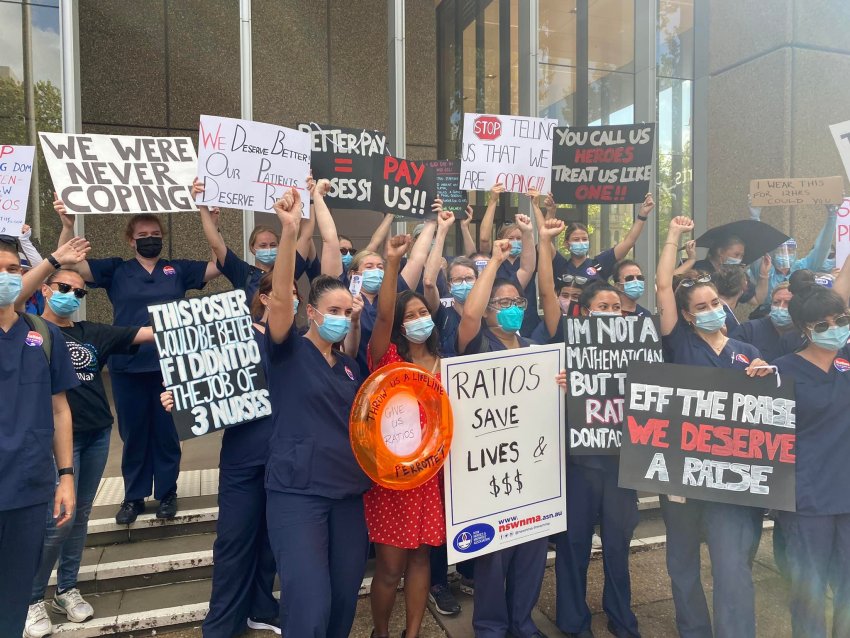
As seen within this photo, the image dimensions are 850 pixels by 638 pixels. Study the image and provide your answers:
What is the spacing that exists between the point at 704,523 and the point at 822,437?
73 centimetres

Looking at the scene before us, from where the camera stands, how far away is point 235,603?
342 centimetres

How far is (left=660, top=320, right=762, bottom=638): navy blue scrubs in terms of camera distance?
302 cm

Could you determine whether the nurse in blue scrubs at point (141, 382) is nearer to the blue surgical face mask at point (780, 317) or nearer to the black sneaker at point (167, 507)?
the black sneaker at point (167, 507)

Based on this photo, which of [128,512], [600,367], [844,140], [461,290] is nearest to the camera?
[600,367]

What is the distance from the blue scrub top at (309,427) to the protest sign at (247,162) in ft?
6.15

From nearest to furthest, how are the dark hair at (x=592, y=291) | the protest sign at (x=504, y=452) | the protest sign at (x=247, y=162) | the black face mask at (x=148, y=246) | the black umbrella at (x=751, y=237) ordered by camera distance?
the protest sign at (x=504, y=452) < the dark hair at (x=592, y=291) < the black face mask at (x=148, y=246) < the protest sign at (x=247, y=162) < the black umbrella at (x=751, y=237)

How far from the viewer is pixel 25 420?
2627 mm

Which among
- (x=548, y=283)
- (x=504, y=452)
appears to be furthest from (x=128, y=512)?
(x=548, y=283)

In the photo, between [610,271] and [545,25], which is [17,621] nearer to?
[610,271]

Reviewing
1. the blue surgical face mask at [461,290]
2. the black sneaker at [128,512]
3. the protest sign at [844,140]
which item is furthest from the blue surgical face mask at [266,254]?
the protest sign at [844,140]

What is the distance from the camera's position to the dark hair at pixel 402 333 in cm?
321

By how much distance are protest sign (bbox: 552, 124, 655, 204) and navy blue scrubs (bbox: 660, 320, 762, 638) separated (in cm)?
250

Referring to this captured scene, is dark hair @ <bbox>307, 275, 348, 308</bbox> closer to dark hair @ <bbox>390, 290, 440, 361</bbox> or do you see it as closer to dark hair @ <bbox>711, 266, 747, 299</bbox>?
dark hair @ <bbox>390, 290, 440, 361</bbox>

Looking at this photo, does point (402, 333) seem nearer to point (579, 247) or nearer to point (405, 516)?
point (405, 516)
